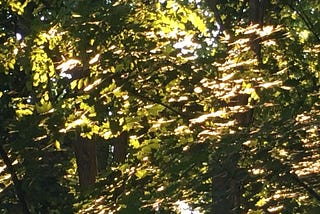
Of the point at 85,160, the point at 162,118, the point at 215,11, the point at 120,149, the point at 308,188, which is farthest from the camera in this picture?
the point at 120,149

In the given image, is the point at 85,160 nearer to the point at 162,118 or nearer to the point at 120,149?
the point at 120,149

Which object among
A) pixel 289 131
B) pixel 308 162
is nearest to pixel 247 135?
pixel 289 131

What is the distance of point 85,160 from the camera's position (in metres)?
7.28

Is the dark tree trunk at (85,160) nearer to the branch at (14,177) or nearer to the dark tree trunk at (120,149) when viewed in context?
the dark tree trunk at (120,149)

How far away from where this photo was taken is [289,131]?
3311mm

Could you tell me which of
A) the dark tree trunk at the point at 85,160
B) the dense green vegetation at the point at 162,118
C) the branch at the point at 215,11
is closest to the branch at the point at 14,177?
the dense green vegetation at the point at 162,118

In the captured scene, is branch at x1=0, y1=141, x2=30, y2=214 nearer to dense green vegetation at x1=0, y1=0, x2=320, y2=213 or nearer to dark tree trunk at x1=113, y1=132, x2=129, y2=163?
dense green vegetation at x1=0, y1=0, x2=320, y2=213

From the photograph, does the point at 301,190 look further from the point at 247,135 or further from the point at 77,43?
the point at 77,43

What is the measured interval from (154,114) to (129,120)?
192 millimetres

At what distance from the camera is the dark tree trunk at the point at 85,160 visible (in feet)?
23.6

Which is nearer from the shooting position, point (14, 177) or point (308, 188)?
point (308, 188)

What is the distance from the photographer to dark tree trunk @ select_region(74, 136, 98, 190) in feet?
23.6

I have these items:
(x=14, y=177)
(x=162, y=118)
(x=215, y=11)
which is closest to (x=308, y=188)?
(x=162, y=118)

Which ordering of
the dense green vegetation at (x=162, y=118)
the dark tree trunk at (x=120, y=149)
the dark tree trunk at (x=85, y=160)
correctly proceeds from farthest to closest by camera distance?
the dark tree trunk at (x=120, y=149) < the dark tree trunk at (x=85, y=160) < the dense green vegetation at (x=162, y=118)
